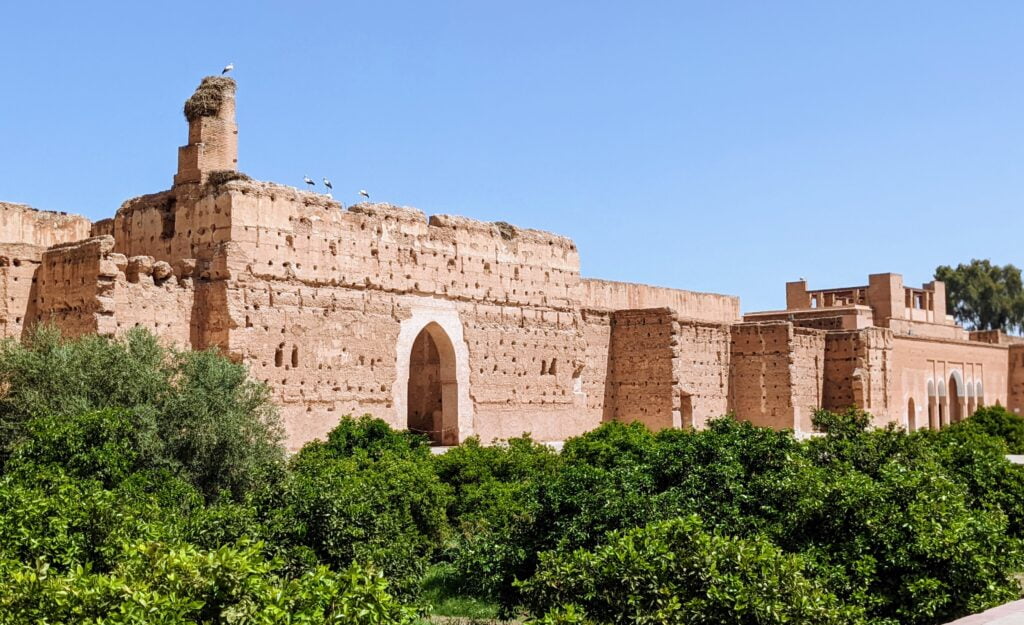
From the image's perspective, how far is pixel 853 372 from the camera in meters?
34.9

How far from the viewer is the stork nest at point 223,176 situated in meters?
21.1

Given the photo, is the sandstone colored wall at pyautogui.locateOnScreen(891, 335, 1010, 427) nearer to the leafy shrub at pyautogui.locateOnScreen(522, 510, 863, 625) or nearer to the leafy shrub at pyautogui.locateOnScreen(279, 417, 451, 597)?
the leafy shrub at pyautogui.locateOnScreen(279, 417, 451, 597)

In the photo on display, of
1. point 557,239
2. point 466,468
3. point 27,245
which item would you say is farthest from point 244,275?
point 557,239

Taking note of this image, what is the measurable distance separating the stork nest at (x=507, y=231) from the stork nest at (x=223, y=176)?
24.6ft

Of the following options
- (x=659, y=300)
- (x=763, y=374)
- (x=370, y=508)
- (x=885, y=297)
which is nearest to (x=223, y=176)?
(x=370, y=508)

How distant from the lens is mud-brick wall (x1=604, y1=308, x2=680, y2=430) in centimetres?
2961

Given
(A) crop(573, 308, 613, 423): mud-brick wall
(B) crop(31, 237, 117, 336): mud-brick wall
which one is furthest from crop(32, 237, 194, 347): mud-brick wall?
(A) crop(573, 308, 613, 423): mud-brick wall

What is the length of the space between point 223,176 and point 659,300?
608 inches

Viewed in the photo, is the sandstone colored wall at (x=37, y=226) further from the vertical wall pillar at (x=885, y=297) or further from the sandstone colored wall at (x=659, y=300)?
the vertical wall pillar at (x=885, y=297)

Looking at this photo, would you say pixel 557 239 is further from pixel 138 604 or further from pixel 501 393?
pixel 138 604

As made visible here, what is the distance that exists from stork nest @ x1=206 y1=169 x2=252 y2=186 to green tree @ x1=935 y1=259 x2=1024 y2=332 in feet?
195

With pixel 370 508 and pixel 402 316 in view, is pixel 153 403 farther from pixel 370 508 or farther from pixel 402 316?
pixel 402 316

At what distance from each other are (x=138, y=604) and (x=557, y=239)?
21793 mm

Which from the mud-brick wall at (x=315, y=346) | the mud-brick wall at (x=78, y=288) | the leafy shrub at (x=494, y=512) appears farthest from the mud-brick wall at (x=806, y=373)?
the mud-brick wall at (x=78, y=288)
